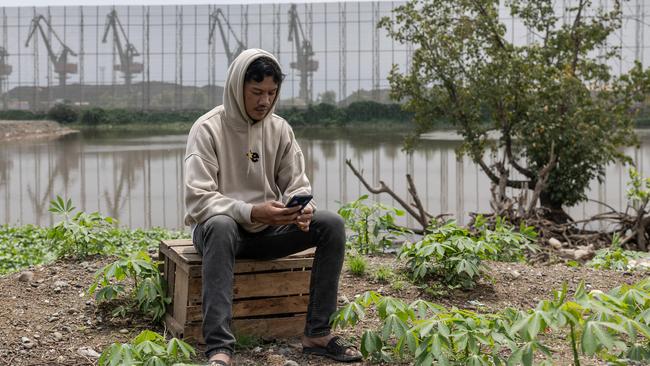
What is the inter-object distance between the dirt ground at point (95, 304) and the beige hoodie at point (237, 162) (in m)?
0.64

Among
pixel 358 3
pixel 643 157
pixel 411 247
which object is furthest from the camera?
pixel 358 3

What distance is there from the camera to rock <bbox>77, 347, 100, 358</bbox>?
12.6ft

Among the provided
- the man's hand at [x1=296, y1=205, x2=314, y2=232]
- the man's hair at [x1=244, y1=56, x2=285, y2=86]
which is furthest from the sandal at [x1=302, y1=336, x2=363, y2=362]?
the man's hair at [x1=244, y1=56, x2=285, y2=86]

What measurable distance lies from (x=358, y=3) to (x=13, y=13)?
48.8 feet

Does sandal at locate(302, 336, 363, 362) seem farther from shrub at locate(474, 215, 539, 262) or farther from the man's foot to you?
shrub at locate(474, 215, 539, 262)

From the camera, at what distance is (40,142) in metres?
25.9

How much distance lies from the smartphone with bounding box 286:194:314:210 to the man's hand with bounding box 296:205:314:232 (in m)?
0.04

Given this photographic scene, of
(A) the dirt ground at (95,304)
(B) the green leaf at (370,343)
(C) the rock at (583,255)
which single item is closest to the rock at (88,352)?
(A) the dirt ground at (95,304)

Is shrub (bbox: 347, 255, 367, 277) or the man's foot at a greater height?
shrub (bbox: 347, 255, 367, 277)

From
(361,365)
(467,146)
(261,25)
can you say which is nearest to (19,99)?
(261,25)

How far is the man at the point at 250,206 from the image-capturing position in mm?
3633

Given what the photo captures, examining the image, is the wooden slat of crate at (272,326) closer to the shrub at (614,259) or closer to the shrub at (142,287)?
the shrub at (142,287)

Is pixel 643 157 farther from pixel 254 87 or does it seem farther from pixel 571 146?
pixel 254 87

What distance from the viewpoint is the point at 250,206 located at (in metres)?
3.75
